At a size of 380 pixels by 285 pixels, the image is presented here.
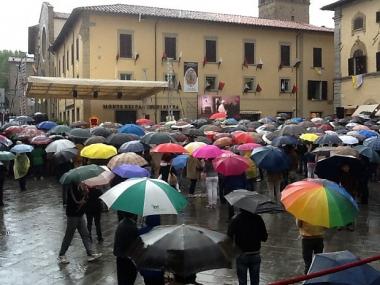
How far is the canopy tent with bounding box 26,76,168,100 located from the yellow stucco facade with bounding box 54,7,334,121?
2978 millimetres

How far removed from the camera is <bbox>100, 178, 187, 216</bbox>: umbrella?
5.93 m

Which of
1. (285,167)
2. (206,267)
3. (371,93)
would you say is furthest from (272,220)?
(371,93)

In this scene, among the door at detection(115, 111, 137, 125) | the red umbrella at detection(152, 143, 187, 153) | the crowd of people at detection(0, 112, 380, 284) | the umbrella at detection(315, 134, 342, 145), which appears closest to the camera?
the crowd of people at detection(0, 112, 380, 284)

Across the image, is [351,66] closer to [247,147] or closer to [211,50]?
[211,50]

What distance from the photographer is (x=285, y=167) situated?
1109 cm

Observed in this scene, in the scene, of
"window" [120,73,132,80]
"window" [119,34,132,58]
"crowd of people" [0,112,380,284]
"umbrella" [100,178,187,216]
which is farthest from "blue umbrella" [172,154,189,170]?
"window" [119,34,132,58]

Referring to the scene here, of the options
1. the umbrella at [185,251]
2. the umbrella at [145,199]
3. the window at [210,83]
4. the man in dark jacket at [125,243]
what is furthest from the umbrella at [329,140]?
the window at [210,83]

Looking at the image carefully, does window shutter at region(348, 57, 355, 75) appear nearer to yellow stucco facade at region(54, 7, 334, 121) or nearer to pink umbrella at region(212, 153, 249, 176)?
yellow stucco facade at region(54, 7, 334, 121)

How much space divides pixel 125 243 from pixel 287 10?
168 ft

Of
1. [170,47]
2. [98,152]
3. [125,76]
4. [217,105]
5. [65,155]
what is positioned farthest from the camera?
[217,105]

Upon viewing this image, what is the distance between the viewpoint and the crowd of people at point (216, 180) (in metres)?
6.14

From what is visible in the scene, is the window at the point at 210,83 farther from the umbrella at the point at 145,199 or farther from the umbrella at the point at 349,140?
the umbrella at the point at 145,199

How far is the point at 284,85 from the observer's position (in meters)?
40.5

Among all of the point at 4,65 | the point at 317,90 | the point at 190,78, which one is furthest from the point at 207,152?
the point at 4,65
